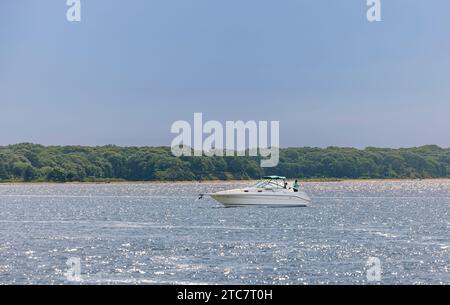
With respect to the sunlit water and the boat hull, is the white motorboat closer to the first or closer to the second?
the boat hull

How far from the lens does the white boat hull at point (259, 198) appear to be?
128 metres

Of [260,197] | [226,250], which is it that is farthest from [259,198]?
[226,250]

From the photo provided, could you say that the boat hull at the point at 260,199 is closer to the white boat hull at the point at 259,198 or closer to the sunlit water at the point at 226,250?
the white boat hull at the point at 259,198

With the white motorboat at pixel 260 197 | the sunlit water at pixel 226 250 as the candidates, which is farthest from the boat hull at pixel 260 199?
the sunlit water at pixel 226 250

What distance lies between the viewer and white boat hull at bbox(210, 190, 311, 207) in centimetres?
12838

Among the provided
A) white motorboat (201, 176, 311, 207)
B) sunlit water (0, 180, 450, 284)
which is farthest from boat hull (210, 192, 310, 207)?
sunlit water (0, 180, 450, 284)

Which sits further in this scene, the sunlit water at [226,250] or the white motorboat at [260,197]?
the white motorboat at [260,197]
